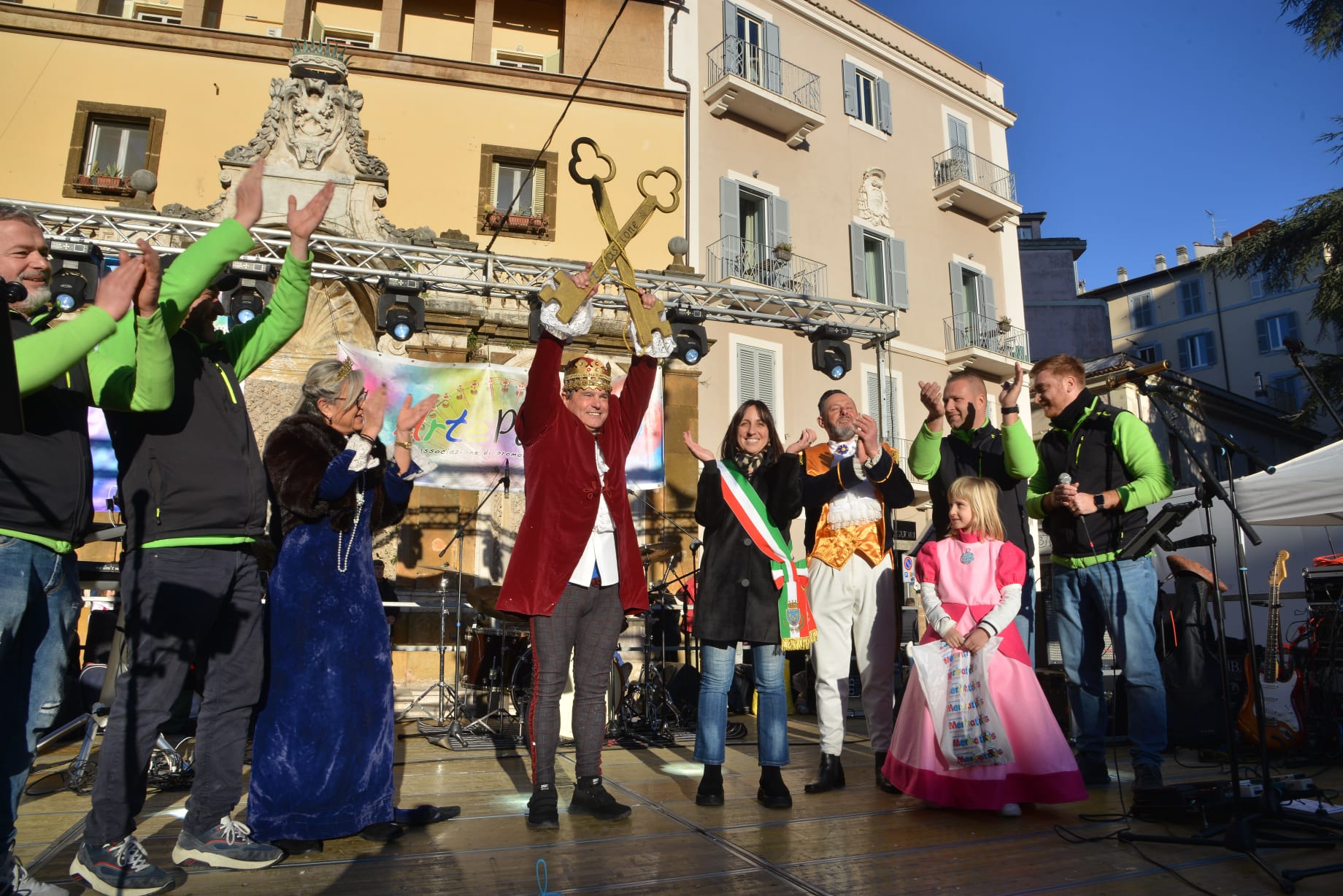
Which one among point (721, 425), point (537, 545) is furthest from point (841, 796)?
point (721, 425)

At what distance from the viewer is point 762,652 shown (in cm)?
394

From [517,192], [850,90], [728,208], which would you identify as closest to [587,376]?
[517,192]

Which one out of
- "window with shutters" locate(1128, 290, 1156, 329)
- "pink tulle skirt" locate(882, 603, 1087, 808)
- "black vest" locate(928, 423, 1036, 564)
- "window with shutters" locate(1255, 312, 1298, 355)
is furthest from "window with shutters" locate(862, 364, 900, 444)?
"window with shutters" locate(1128, 290, 1156, 329)

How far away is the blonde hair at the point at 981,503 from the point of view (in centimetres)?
399

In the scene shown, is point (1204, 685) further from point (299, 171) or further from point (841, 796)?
point (299, 171)

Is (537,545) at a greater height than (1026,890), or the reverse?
(537,545)

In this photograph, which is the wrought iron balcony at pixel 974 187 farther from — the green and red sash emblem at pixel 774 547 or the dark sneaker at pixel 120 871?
the dark sneaker at pixel 120 871

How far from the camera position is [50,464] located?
242 cm

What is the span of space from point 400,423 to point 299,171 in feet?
34.9

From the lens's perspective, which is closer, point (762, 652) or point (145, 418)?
point (145, 418)

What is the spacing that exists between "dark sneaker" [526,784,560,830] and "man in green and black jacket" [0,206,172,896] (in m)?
1.44

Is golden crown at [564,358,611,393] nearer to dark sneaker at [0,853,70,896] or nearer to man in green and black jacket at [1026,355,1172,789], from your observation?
man in green and black jacket at [1026,355,1172,789]

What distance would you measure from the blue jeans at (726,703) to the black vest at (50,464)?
7.94ft

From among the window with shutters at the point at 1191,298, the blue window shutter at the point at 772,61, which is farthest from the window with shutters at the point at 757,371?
the window with shutters at the point at 1191,298
